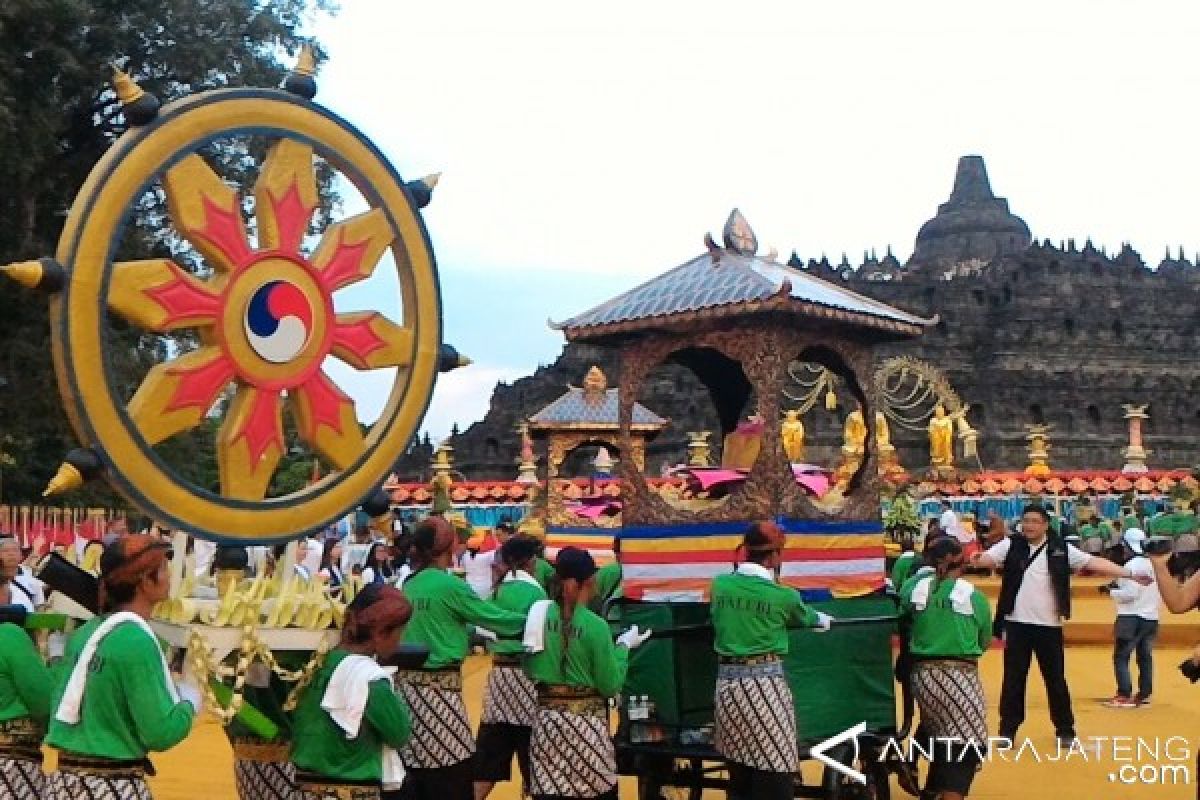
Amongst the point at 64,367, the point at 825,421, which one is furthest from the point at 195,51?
the point at 825,421

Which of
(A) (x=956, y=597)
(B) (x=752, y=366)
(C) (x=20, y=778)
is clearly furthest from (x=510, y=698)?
(C) (x=20, y=778)

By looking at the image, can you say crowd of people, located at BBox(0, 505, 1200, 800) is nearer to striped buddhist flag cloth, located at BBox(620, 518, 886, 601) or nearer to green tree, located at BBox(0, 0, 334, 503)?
striped buddhist flag cloth, located at BBox(620, 518, 886, 601)

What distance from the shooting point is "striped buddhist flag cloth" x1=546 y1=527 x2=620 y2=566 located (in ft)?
47.4

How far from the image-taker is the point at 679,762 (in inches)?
319

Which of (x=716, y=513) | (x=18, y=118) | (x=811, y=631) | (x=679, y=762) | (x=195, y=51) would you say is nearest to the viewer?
(x=811, y=631)

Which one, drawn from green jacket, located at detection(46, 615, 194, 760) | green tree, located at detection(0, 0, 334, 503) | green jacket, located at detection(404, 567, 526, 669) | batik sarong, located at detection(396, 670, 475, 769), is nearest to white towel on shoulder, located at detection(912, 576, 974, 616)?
green jacket, located at detection(404, 567, 526, 669)

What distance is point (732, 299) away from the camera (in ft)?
23.0

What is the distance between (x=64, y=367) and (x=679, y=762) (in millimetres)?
5562

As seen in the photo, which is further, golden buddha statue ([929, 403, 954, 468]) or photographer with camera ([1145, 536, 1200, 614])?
golden buddha statue ([929, 403, 954, 468])

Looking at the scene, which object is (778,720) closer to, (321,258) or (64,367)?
(321,258)

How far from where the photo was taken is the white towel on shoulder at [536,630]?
5578mm

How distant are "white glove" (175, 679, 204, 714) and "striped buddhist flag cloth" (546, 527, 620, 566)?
10410mm

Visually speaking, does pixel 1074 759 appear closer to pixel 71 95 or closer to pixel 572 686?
pixel 572 686

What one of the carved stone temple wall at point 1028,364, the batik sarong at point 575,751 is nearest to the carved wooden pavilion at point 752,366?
the batik sarong at point 575,751
